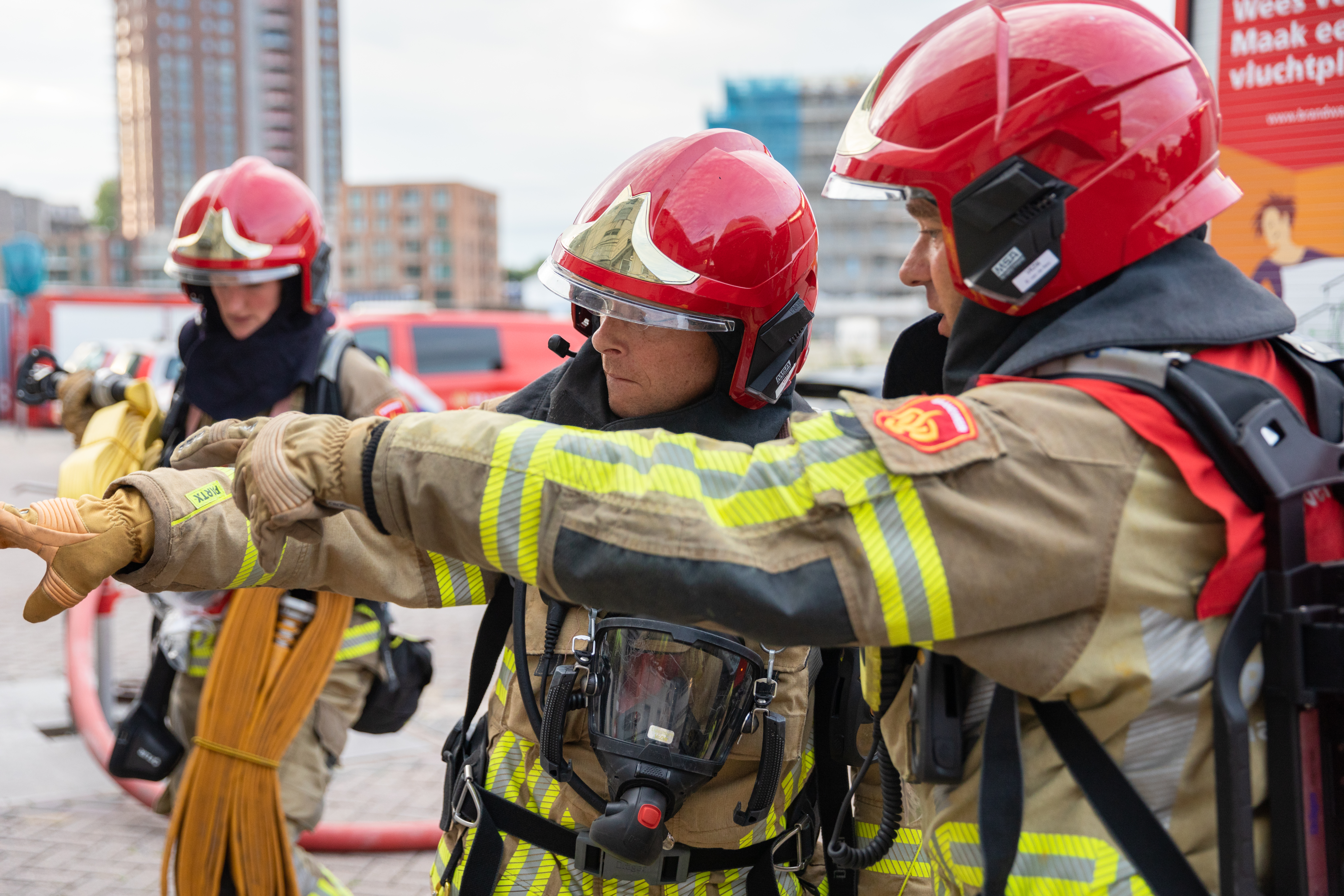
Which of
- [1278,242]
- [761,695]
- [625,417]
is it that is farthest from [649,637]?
[1278,242]

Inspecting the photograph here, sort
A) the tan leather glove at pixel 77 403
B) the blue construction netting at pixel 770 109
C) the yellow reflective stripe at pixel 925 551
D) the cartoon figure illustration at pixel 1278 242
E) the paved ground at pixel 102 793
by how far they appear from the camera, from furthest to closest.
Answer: the blue construction netting at pixel 770 109 < the paved ground at pixel 102 793 < the tan leather glove at pixel 77 403 < the cartoon figure illustration at pixel 1278 242 < the yellow reflective stripe at pixel 925 551

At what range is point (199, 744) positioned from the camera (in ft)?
9.52

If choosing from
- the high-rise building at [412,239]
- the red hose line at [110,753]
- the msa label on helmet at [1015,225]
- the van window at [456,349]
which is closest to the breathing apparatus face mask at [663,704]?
the msa label on helmet at [1015,225]

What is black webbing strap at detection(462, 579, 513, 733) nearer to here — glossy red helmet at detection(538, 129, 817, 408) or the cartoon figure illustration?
glossy red helmet at detection(538, 129, 817, 408)

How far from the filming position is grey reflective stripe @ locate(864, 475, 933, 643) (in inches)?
40.7

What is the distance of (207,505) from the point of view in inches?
60.4

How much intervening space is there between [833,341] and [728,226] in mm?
58290

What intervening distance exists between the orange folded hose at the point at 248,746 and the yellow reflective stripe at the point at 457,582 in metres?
1.17

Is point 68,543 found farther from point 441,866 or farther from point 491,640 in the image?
point 441,866

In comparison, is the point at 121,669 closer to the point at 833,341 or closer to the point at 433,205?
the point at 833,341

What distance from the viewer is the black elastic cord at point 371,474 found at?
1.10 m

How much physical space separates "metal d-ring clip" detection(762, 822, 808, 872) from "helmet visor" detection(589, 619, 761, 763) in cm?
25

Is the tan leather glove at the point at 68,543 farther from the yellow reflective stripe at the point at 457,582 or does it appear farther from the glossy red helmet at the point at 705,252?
the glossy red helmet at the point at 705,252

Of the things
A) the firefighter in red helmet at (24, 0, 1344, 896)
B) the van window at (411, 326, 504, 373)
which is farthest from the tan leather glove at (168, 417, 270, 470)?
the van window at (411, 326, 504, 373)
